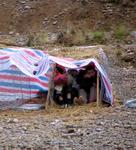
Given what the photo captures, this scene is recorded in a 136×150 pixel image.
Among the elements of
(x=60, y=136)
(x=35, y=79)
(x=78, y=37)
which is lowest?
(x=60, y=136)

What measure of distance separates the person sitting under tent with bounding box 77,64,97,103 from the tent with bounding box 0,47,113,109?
13 centimetres

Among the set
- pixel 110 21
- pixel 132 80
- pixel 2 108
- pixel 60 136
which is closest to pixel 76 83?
pixel 2 108

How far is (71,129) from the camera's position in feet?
32.8

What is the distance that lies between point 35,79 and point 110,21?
1630cm

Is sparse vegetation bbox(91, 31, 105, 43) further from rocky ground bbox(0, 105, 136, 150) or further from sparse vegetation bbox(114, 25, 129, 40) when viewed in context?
rocky ground bbox(0, 105, 136, 150)

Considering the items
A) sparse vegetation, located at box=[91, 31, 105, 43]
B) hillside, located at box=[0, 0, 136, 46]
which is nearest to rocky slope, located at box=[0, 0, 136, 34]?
hillside, located at box=[0, 0, 136, 46]

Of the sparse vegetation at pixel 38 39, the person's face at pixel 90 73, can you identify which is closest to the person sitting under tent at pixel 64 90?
the person's face at pixel 90 73

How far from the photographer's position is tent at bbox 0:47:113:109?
12.2 meters

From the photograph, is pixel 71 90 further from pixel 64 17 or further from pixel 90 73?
pixel 64 17

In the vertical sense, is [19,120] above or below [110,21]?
→ below

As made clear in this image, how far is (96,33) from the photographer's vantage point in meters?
25.4

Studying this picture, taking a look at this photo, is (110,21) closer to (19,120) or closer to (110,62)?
(110,62)

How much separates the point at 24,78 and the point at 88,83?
118cm

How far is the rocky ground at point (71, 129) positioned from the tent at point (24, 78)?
485 millimetres
